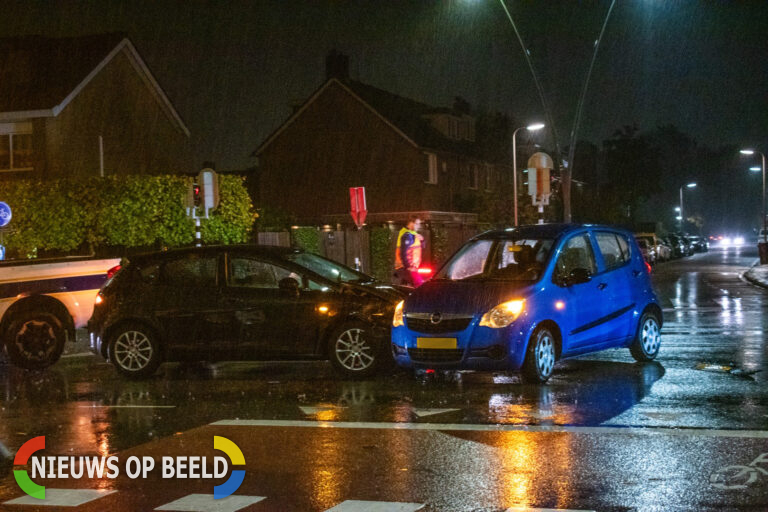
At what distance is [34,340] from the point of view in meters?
14.1

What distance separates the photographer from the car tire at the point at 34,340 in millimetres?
→ 13977

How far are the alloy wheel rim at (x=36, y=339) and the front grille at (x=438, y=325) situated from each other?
5.70 metres

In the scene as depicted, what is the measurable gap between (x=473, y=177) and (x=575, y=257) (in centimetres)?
4465

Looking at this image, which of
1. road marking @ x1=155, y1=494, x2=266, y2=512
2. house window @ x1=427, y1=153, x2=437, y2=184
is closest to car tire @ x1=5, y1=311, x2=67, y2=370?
road marking @ x1=155, y1=494, x2=266, y2=512

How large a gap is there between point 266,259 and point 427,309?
2512 millimetres

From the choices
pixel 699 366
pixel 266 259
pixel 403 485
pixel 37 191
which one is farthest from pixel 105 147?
pixel 403 485

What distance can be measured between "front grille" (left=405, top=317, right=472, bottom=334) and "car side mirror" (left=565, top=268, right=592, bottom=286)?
1407 millimetres

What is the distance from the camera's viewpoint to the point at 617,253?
41.3 feet

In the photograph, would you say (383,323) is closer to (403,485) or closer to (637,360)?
(637,360)

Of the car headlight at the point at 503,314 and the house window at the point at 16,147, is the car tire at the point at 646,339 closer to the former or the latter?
the car headlight at the point at 503,314

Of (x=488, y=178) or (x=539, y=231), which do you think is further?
(x=488, y=178)

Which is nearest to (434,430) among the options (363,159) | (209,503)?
(209,503)

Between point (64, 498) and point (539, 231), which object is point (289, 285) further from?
point (64, 498)

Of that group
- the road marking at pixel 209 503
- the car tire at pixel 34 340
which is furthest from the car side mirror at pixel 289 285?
the road marking at pixel 209 503
